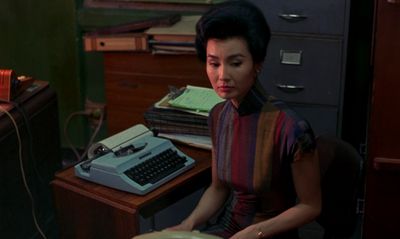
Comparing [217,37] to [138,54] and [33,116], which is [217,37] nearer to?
[33,116]

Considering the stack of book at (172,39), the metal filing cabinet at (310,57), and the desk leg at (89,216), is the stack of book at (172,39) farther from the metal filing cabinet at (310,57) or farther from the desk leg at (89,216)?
the desk leg at (89,216)

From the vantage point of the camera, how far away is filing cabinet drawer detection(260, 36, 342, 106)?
3.37 m

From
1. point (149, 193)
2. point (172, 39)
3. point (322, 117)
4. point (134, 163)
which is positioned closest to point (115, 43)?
point (172, 39)

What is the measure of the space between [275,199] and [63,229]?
73cm

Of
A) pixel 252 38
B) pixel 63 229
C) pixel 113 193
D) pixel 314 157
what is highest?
pixel 252 38

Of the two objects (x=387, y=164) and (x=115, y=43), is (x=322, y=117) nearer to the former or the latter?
(x=387, y=164)

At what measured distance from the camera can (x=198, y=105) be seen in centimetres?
273

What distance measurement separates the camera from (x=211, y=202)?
240cm

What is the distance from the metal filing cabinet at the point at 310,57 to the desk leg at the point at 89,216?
1.28 m

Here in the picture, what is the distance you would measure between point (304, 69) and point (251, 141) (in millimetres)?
1220

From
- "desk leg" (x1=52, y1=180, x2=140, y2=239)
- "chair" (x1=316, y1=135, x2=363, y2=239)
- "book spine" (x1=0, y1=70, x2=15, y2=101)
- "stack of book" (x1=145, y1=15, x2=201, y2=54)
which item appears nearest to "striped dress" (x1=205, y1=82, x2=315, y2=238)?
"chair" (x1=316, y1=135, x2=363, y2=239)

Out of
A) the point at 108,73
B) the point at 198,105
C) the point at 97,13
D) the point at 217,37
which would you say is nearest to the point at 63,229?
the point at 198,105

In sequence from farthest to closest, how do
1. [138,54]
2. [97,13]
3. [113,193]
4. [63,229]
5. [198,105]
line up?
[97,13] < [138,54] < [198,105] < [63,229] < [113,193]

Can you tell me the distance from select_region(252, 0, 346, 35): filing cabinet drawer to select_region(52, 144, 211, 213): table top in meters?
0.95
